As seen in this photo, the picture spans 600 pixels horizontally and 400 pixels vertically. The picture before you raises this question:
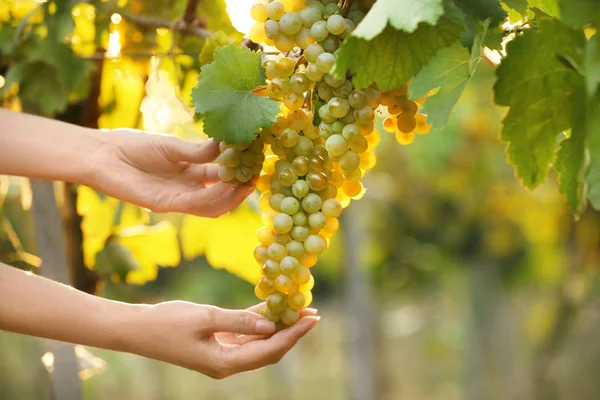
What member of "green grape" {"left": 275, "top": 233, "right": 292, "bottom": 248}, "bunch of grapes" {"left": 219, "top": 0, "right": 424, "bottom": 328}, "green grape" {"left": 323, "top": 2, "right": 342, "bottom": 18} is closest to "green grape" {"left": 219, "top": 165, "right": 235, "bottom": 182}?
"bunch of grapes" {"left": 219, "top": 0, "right": 424, "bottom": 328}

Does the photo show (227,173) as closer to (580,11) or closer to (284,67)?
(284,67)

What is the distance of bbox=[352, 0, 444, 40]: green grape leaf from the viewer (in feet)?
1.76

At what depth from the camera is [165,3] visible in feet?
4.38

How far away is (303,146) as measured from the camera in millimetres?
734

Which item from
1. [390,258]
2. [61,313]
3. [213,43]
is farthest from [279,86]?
[390,258]

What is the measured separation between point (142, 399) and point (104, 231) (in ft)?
32.0

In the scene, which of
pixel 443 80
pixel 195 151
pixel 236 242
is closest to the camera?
pixel 443 80

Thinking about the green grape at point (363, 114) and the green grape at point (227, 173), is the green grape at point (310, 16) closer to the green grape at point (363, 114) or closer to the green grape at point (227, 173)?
the green grape at point (363, 114)

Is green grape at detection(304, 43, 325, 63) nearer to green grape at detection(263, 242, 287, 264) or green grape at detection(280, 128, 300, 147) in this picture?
green grape at detection(280, 128, 300, 147)

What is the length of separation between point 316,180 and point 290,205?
37 millimetres

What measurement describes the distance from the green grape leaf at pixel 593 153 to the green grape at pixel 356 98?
21cm

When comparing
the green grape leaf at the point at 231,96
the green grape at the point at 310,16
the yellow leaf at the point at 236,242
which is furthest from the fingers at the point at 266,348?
the yellow leaf at the point at 236,242

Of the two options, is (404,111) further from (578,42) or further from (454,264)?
(454,264)

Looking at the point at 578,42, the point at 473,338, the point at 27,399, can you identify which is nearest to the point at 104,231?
the point at 578,42
